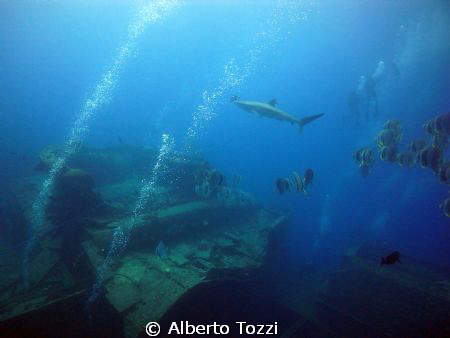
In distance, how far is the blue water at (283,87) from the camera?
87.4 ft

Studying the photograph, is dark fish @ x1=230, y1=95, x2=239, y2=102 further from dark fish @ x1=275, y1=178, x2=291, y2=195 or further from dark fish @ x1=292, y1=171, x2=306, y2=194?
dark fish @ x1=292, y1=171, x2=306, y2=194

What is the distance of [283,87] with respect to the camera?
13262 cm

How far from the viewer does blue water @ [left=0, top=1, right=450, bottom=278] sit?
2662 cm

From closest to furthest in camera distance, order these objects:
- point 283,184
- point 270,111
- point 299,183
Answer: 1. point 299,183
2. point 283,184
3. point 270,111

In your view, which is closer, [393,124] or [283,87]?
[393,124]

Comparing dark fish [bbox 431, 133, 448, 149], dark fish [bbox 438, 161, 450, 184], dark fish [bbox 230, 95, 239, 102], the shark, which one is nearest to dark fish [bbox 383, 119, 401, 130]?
dark fish [bbox 431, 133, 448, 149]

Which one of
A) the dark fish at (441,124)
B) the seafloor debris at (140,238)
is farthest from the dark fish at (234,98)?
the dark fish at (441,124)

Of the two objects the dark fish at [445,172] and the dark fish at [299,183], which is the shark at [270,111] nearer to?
the dark fish at [299,183]

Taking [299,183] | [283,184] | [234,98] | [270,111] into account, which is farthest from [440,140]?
[234,98]

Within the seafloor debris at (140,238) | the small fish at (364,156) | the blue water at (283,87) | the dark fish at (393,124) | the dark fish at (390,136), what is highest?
the blue water at (283,87)

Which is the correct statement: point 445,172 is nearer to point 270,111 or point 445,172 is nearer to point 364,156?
point 364,156

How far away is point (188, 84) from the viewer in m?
164

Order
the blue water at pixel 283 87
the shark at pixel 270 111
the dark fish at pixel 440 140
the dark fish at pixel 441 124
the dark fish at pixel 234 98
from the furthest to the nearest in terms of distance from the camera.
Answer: the blue water at pixel 283 87 < the dark fish at pixel 234 98 < the shark at pixel 270 111 < the dark fish at pixel 440 140 < the dark fish at pixel 441 124

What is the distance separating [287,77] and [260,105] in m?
116
